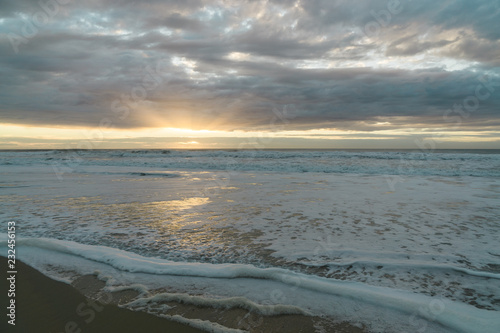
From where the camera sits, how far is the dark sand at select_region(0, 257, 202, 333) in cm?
291

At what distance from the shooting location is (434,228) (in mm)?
6383

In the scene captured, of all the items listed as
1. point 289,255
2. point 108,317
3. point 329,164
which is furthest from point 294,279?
point 329,164

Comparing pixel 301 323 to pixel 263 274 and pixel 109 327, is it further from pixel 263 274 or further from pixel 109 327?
pixel 109 327

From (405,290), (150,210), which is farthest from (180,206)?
(405,290)

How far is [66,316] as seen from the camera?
10.3ft

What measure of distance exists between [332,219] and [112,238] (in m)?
4.95

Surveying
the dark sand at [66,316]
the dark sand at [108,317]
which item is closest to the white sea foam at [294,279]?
the dark sand at [108,317]

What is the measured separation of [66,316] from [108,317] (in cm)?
47

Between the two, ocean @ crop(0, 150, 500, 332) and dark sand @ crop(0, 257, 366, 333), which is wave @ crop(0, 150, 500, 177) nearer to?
ocean @ crop(0, 150, 500, 332)

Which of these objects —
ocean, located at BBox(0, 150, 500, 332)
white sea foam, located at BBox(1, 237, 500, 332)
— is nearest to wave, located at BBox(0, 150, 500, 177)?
ocean, located at BBox(0, 150, 500, 332)

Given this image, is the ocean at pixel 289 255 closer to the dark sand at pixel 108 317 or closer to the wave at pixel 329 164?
the dark sand at pixel 108 317

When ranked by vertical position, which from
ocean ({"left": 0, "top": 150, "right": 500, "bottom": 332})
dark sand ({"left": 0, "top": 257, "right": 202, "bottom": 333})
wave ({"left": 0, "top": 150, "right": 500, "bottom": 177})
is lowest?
dark sand ({"left": 0, "top": 257, "right": 202, "bottom": 333})

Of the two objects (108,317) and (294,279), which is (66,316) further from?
(294,279)

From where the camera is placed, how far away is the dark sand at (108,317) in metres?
2.89
